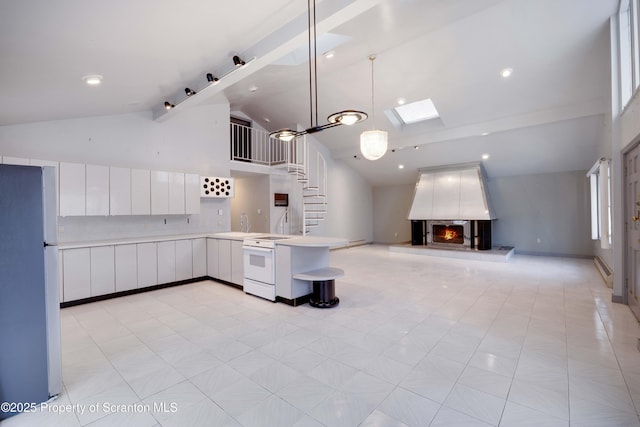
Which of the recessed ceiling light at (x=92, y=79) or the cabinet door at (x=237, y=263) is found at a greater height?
the recessed ceiling light at (x=92, y=79)

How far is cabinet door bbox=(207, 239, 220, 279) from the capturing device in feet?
17.7

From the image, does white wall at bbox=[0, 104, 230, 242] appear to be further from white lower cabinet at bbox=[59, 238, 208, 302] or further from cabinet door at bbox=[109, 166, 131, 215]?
white lower cabinet at bbox=[59, 238, 208, 302]

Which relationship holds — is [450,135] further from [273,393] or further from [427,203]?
[273,393]

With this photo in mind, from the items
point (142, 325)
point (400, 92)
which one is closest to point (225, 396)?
point (142, 325)

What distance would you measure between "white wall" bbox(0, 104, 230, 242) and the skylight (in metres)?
4.43

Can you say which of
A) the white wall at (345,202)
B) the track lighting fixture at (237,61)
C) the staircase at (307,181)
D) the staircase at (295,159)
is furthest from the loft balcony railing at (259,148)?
the track lighting fixture at (237,61)

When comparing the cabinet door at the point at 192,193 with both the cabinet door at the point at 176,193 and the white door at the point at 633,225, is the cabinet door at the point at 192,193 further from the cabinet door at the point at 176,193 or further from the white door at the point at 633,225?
the white door at the point at 633,225

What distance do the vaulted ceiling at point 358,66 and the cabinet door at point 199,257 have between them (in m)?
2.38

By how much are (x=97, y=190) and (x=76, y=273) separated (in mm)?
1250

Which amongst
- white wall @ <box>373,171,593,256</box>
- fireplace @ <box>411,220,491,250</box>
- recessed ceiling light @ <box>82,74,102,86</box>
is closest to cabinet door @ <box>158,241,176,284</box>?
recessed ceiling light @ <box>82,74,102,86</box>

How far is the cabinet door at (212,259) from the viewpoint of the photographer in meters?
5.40

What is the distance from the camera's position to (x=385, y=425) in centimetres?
174

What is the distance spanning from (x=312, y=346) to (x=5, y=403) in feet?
7.09

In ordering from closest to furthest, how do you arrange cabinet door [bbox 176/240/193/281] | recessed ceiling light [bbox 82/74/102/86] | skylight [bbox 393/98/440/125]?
1. recessed ceiling light [bbox 82/74/102/86]
2. cabinet door [bbox 176/240/193/281]
3. skylight [bbox 393/98/440/125]
